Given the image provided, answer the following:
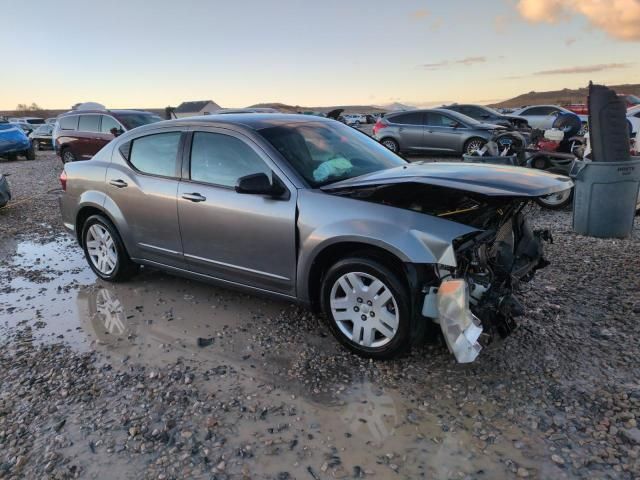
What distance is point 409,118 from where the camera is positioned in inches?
588

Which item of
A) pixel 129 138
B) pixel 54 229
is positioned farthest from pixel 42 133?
pixel 129 138

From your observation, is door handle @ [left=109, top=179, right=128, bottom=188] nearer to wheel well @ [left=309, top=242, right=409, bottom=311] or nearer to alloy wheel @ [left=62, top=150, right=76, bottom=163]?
wheel well @ [left=309, top=242, right=409, bottom=311]

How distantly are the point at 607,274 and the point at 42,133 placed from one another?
27853mm

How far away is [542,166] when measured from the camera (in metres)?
8.36

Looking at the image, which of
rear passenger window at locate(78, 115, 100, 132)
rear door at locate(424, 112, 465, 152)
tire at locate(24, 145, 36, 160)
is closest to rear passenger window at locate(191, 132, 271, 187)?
rear door at locate(424, 112, 465, 152)

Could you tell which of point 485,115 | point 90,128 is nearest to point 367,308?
point 90,128

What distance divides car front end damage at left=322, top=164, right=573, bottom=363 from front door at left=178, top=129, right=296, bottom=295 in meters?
0.58

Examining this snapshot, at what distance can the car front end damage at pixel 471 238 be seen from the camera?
297cm

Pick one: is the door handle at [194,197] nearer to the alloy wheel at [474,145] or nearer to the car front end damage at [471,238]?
the car front end damage at [471,238]

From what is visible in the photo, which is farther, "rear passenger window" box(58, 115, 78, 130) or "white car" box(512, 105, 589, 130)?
"white car" box(512, 105, 589, 130)

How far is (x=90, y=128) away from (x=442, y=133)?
406 inches

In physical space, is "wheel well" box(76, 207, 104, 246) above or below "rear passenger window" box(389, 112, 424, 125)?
below

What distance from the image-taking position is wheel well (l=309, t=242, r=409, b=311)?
3205mm

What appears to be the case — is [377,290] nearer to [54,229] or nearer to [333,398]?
[333,398]
